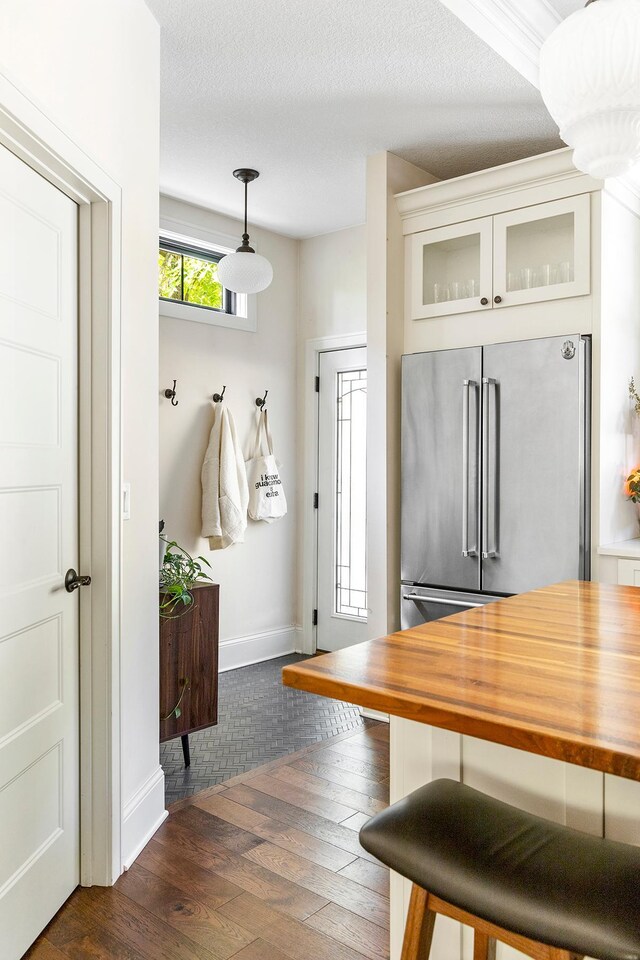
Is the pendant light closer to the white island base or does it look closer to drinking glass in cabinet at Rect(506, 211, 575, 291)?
drinking glass in cabinet at Rect(506, 211, 575, 291)

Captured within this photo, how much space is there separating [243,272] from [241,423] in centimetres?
110

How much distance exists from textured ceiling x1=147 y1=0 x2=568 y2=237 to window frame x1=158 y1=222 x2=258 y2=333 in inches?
7.6

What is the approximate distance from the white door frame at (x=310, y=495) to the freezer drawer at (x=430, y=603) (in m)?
1.43

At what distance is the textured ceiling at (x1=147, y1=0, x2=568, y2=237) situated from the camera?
2.56 metres

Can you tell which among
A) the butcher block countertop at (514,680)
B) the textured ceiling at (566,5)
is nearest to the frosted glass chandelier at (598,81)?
the butcher block countertop at (514,680)

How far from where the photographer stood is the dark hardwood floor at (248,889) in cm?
189

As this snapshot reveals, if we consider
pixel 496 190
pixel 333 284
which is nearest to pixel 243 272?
pixel 333 284

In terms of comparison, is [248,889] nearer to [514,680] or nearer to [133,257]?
[514,680]

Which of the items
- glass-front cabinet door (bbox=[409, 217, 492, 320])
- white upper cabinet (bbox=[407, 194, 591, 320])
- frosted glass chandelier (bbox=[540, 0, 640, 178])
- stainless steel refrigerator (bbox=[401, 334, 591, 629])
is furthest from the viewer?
glass-front cabinet door (bbox=[409, 217, 492, 320])

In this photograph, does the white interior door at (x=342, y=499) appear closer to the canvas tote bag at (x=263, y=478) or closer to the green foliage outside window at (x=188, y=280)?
the canvas tote bag at (x=263, y=478)

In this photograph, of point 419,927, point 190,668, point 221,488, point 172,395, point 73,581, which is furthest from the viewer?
point 221,488

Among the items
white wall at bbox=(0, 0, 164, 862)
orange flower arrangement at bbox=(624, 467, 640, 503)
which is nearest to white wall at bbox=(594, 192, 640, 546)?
orange flower arrangement at bbox=(624, 467, 640, 503)

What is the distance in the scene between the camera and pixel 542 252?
3.29 m

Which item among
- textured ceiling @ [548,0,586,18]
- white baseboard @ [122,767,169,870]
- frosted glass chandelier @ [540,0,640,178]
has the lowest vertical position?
white baseboard @ [122,767,169,870]
